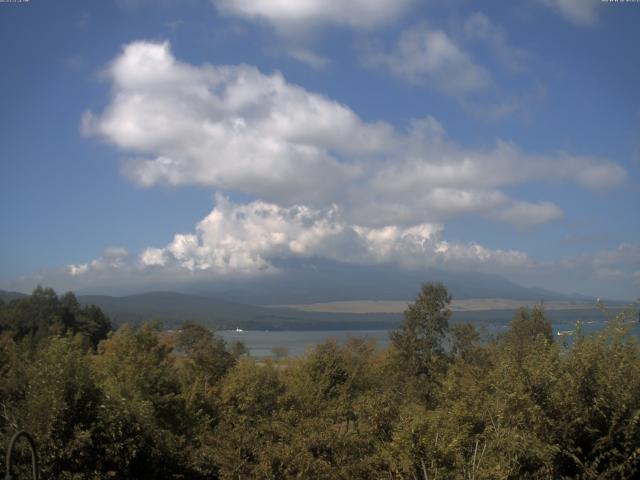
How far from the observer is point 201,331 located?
2579 inches

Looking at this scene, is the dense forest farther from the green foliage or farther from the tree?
the green foliage

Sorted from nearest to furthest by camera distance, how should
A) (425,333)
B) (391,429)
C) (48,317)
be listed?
(391,429)
(425,333)
(48,317)

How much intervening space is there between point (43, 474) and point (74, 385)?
224cm

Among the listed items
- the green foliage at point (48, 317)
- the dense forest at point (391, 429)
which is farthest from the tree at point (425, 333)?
the green foliage at point (48, 317)

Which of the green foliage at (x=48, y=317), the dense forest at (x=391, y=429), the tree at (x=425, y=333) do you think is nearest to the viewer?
the dense forest at (x=391, y=429)

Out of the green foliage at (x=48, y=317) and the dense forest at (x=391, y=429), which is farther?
the green foliage at (x=48, y=317)

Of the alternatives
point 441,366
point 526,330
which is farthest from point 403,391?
point 526,330

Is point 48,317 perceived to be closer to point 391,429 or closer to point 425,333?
point 425,333

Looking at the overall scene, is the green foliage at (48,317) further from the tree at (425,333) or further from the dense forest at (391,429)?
the dense forest at (391,429)

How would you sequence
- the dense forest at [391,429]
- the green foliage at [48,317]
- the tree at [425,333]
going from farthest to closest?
the green foliage at [48,317] < the tree at [425,333] < the dense forest at [391,429]

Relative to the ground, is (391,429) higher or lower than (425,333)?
higher

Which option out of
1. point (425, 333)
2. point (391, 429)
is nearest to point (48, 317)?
point (425, 333)

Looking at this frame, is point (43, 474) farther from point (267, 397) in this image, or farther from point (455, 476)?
point (267, 397)

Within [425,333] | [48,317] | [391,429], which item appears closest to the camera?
[391,429]
